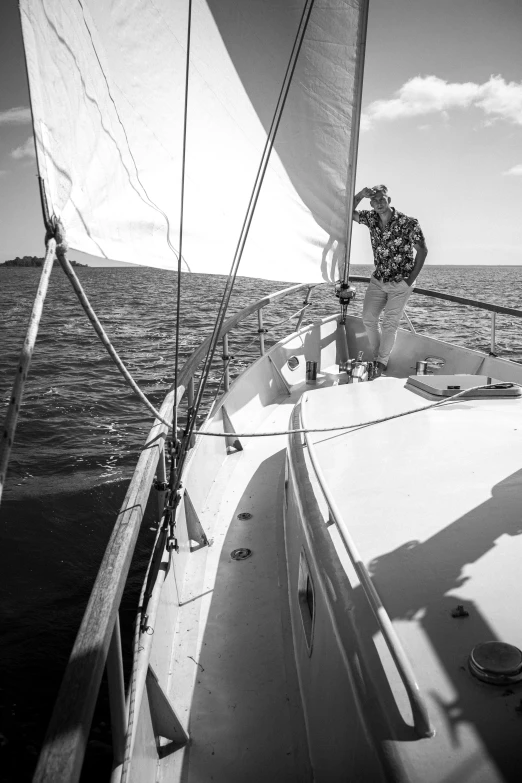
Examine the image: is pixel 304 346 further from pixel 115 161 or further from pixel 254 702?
pixel 254 702

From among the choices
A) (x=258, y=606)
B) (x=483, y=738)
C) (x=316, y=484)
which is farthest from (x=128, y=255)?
(x=483, y=738)

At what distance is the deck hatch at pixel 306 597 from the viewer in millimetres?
2115

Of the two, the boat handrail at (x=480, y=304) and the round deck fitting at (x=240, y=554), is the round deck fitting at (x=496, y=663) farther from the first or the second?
the boat handrail at (x=480, y=304)

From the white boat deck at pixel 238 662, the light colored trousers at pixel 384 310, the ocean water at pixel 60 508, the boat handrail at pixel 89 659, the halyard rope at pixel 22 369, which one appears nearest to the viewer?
the boat handrail at pixel 89 659

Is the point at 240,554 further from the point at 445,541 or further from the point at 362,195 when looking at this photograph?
the point at 362,195

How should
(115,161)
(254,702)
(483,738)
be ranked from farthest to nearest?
(115,161) < (254,702) < (483,738)

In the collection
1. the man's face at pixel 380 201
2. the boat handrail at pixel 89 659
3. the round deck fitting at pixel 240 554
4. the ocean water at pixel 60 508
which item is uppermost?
the man's face at pixel 380 201

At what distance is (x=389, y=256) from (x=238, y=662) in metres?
4.52

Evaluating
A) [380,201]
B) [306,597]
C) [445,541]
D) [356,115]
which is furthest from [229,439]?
[356,115]

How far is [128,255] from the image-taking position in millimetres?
2799

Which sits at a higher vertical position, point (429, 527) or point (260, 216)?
point (260, 216)

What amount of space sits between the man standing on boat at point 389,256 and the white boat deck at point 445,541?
2.49 m

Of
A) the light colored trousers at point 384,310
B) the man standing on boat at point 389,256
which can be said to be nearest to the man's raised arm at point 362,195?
the man standing on boat at point 389,256

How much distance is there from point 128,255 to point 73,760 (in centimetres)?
243
